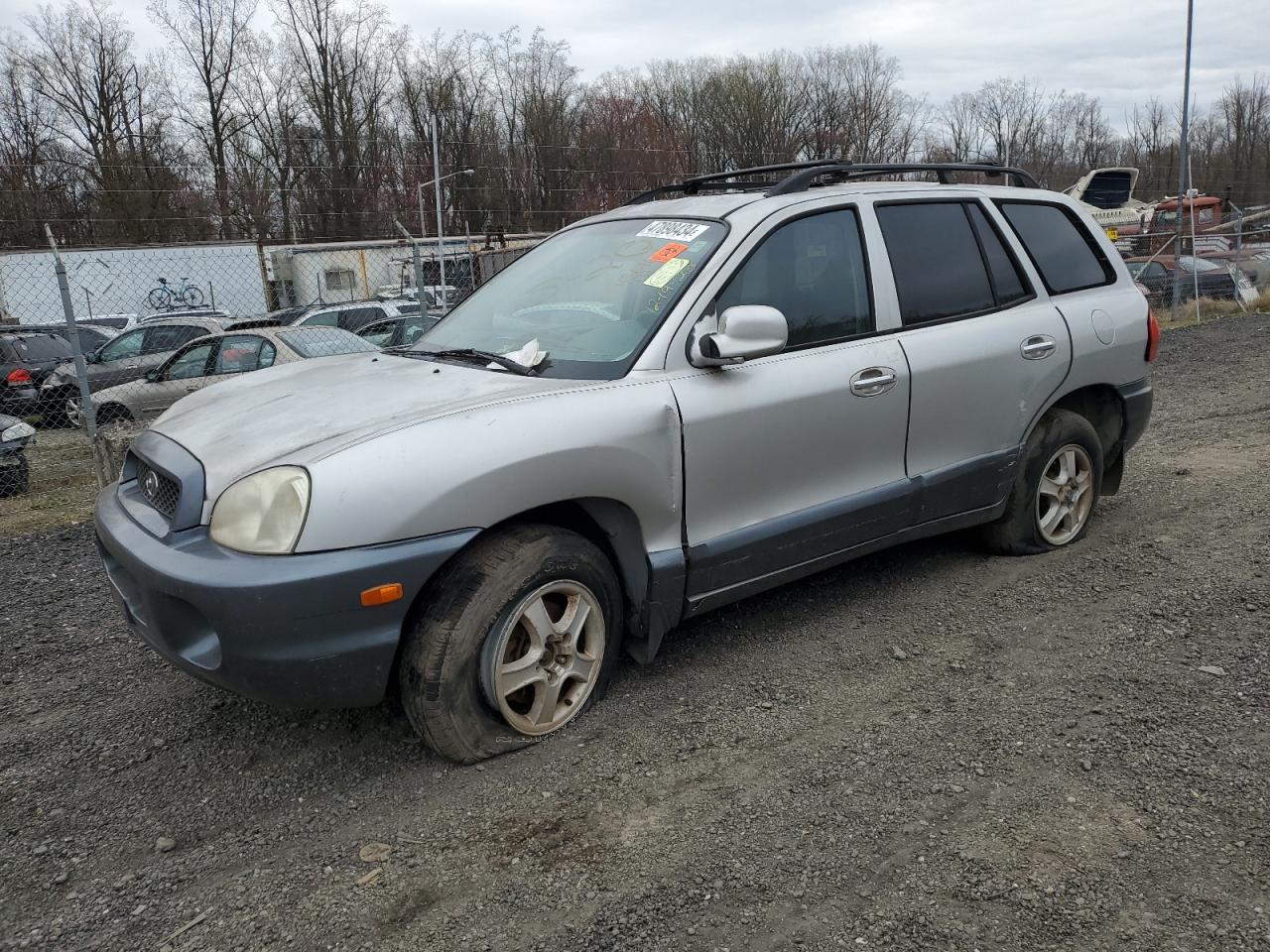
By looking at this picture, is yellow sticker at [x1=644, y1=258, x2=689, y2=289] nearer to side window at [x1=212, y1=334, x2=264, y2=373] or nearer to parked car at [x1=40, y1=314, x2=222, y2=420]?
side window at [x1=212, y1=334, x2=264, y2=373]

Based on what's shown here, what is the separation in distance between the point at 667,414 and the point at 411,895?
1.64 meters

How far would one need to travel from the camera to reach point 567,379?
10.7ft

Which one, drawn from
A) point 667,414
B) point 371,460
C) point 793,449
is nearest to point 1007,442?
point 793,449

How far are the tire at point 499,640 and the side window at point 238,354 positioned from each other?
926 cm

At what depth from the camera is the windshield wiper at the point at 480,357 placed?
3381 mm

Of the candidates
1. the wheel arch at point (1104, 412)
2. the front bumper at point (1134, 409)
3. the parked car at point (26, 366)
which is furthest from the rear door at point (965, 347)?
the parked car at point (26, 366)

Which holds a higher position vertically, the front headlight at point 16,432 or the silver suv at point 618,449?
the silver suv at point 618,449

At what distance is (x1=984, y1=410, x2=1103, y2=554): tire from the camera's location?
15.0 feet

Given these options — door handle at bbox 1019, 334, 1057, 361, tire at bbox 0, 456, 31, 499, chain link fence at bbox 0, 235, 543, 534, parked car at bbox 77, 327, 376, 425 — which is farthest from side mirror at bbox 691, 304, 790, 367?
parked car at bbox 77, 327, 376, 425

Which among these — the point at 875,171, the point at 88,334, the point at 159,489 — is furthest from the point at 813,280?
the point at 88,334

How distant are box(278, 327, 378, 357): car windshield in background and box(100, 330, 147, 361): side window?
571 cm

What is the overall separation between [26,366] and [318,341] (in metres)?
6.18

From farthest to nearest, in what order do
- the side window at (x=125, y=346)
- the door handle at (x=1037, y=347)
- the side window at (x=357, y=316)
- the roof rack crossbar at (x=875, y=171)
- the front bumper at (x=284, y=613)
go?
the side window at (x=357, y=316)
the side window at (x=125, y=346)
the door handle at (x=1037, y=347)
the roof rack crossbar at (x=875, y=171)
the front bumper at (x=284, y=613)

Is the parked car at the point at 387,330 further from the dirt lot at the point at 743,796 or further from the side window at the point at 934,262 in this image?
the side window at the point at 934,262
